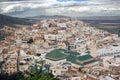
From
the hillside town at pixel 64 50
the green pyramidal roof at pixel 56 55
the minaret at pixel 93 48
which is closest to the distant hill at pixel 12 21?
the hillside town at pixel 64 50

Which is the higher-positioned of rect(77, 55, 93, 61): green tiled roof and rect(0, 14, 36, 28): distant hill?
rect(0, 14, 36, 28): distant hill

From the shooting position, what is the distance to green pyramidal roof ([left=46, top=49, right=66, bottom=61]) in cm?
1353

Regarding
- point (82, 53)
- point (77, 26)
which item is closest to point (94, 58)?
point (82, 53)

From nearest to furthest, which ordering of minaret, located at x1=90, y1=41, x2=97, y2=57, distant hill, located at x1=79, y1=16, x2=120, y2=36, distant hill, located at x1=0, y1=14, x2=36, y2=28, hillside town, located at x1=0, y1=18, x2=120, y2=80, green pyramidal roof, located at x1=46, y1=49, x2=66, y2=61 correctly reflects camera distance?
hillside town, located at x1=0, y1=18, x2=120, y2=80 → green pyramidal roof, located at x1=46, y1=49, x2=66, y2=61 → minaret, located at x1=90, y1=41, x2=97, y2=57 → distant hill, located at x1=0, y1=14, x2=36, y2=28 → distant hill, located at x1=79, y1=16, x2=120, y2=36

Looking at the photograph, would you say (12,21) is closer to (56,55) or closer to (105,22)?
(105,22)

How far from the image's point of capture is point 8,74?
37.1ft

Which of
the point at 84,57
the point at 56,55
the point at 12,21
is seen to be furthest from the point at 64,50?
the point at 12,21

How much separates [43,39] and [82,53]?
106 inches

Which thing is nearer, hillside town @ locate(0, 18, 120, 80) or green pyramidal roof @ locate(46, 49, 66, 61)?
hillside town @ locate(0, 18, 120, 80)

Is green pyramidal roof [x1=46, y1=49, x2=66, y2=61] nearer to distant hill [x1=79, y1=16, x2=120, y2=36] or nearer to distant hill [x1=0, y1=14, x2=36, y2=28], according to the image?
distant hill [x1=0, y1=14, x2=36, y2=28]

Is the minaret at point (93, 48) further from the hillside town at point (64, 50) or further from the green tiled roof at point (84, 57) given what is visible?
the green tiled roof at point (84, 57)

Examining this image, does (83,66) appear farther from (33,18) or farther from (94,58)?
(33,18)

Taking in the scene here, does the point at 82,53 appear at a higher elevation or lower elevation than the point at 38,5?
lower

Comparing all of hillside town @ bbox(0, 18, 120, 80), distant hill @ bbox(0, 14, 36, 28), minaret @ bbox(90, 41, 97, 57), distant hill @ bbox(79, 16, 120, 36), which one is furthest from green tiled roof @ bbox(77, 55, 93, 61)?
distant hill @ bbox(0, 14, 36, 28)
